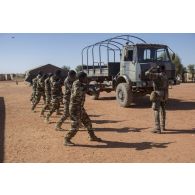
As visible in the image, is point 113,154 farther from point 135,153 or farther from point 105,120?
point 105,120

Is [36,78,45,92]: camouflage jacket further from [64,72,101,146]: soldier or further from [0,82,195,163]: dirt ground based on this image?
[64,72,101,146]: soldier

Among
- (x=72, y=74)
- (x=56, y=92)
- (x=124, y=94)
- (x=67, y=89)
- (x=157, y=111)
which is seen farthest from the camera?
(x=124, y=94)

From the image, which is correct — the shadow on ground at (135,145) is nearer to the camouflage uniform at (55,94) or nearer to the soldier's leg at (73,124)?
the soldier's leg at (73,124)

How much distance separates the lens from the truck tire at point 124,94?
12469 mm

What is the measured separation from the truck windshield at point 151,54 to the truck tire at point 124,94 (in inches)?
47.2

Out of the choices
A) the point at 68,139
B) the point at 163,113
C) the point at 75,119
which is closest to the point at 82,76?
the point at 75,119

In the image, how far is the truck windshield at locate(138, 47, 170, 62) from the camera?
12.3 m

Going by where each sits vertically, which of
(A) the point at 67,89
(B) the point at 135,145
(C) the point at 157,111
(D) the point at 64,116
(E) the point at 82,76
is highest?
(E) the point at 82,76

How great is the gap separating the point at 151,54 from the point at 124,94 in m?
1.87

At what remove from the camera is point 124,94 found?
498 inches

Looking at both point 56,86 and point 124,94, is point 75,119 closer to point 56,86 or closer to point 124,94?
point 56,86

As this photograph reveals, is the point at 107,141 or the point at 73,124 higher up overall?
the point at 73,124

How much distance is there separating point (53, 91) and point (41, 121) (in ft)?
3.76

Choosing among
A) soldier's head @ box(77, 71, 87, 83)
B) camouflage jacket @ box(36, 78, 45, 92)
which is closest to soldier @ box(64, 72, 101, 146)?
soldier's head @ box(77, 71, 87, 83)
